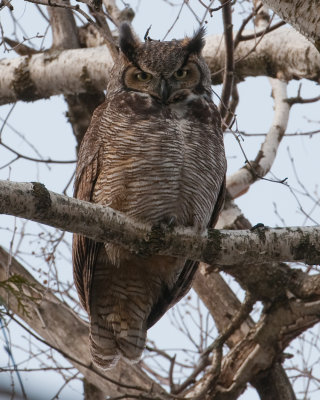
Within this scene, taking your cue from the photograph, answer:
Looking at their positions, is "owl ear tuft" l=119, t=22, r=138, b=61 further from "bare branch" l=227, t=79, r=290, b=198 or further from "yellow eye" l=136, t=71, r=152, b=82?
"bare branch" l=227, t=79, r=290, b=198

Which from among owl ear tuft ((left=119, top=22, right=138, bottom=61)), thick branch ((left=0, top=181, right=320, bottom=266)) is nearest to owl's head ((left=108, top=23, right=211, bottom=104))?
owl ear tuft ((left=119, top=22, right=138, bottom=61))

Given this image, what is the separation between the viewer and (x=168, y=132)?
9.81 ft

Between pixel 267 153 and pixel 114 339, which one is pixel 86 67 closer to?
pixel 267 153

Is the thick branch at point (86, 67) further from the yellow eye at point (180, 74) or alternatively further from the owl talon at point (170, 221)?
the owl talon at point (170, 221)

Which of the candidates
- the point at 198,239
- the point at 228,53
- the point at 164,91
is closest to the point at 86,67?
the point at 228,53

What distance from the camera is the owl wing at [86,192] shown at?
305 centimetres

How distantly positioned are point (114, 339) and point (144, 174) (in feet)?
3.62

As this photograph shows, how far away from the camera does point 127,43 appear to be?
141 inches

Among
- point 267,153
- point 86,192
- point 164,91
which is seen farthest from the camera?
point 267,153

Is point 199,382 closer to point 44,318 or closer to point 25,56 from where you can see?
point 44,318

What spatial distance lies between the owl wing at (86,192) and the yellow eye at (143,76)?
14.7 inches

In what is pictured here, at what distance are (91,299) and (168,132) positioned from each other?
1101 mm

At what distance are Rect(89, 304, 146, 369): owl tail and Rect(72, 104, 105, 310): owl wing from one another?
0.18 metres

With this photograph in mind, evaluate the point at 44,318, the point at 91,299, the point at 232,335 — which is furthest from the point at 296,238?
the point at 44,318
